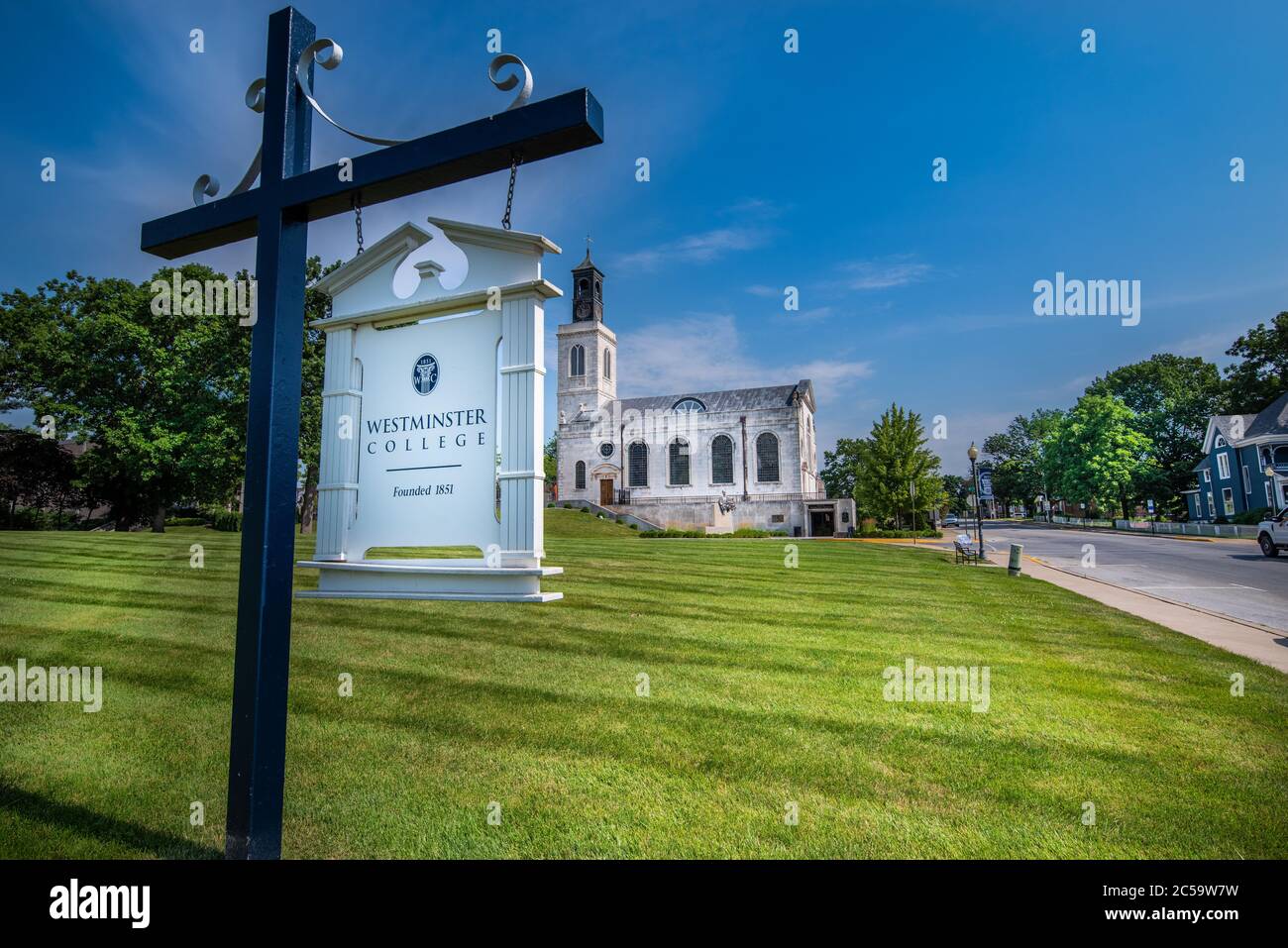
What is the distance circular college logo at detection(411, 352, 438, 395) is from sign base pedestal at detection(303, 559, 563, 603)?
116 cm

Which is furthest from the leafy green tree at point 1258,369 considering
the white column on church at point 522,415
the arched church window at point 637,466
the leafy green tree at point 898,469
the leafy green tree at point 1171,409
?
the white column on church at point 522,415

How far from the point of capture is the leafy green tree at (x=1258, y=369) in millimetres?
47375

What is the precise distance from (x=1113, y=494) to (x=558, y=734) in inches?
2535

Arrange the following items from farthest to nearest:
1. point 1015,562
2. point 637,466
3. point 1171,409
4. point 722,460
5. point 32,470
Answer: point 1171,409 → point 637,466 → point 722,460 → point 32,470 → point 1015,562

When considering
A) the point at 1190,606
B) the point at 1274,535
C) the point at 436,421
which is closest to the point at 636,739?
the point at 436,421

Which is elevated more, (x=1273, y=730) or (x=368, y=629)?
(x=368, y=629)

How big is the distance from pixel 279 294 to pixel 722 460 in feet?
151

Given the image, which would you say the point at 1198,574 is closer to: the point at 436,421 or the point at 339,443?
the point at 436,421

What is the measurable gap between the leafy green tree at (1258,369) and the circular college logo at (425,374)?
→ 65.6 meters

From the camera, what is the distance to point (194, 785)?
335cm

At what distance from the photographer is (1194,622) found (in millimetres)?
9172

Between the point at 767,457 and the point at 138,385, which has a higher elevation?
the point at 767,457
